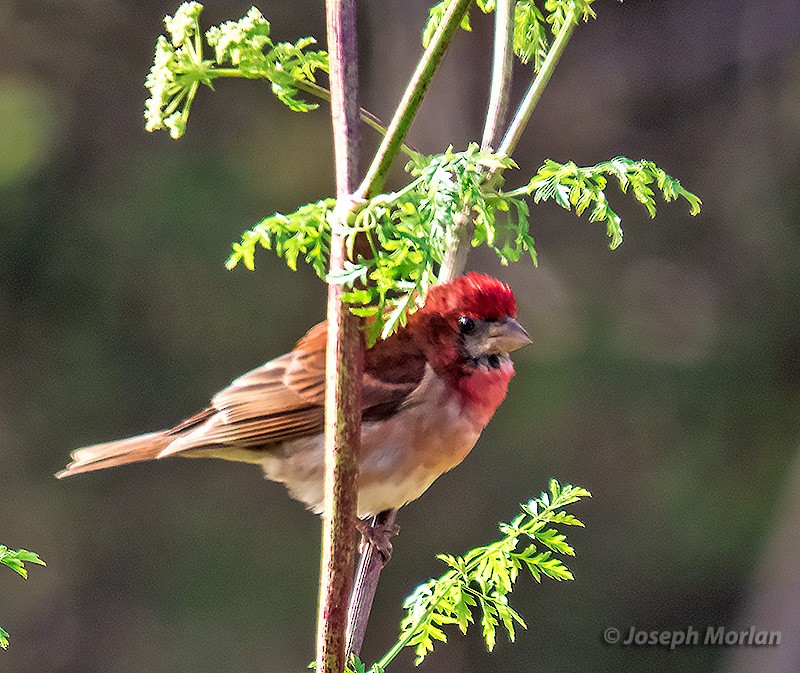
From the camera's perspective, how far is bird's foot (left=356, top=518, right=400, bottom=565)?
7.18 ft

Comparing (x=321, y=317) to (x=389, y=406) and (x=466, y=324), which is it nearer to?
(x=389, y=406)

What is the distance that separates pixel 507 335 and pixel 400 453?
337 mm

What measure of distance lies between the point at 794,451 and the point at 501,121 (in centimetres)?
499

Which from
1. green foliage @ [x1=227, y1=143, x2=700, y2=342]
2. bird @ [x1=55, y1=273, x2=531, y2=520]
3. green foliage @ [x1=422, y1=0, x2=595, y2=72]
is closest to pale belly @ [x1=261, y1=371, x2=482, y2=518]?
bird @ [x1=55, y1=273, x2=531, y2=520]

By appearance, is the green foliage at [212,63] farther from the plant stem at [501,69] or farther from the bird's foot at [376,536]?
the bird's foot at [376,536]

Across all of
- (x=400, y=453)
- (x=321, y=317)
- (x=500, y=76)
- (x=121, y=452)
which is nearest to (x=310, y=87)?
(x=500, y=76)

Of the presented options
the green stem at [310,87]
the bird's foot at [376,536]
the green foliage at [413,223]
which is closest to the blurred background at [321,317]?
the bird's foot at [376,536]

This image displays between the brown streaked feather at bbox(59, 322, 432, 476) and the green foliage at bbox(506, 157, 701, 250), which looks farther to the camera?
the brown streaked feather at bbox(59, 322, 432, 476)

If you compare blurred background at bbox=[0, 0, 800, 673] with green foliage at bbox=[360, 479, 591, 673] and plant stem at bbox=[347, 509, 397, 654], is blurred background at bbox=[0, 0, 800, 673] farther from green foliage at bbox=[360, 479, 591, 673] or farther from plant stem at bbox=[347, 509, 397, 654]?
green foliage at bbox=[360, 479, 591, 673]

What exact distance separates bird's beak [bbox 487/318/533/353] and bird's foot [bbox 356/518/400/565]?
449 millimetres

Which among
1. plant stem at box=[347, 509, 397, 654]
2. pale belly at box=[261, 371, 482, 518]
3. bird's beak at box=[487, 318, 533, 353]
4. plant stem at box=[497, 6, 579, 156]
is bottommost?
plant stem at box=[347, 509, 397, 654]

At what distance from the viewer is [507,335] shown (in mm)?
2527

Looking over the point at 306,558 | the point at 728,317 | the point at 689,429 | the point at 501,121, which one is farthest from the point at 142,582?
the point at 501,121

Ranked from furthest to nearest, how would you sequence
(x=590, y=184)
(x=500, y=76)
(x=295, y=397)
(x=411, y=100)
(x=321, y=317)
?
1. (x=321, y=317)
2. (x=295, y=397)
3. (x=500, y=76)
4. (x=590, y=184)
5. (x=411, y=100)
